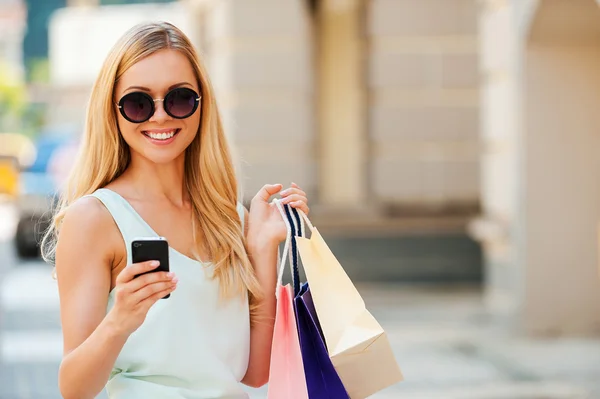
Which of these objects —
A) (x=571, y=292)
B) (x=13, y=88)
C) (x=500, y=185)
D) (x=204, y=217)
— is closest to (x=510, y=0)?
(x=500, y=185)

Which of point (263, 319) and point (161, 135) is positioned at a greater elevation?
point (161, 135)

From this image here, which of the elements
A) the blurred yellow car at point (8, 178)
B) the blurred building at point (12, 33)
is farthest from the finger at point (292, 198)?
the blurred building at point (12, 33)

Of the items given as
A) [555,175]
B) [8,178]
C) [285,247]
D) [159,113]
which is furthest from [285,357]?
[8,178]

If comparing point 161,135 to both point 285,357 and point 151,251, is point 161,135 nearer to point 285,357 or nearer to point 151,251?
point 151,251

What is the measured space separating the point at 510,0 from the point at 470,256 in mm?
4494

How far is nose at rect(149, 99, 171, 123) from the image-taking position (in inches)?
87.4

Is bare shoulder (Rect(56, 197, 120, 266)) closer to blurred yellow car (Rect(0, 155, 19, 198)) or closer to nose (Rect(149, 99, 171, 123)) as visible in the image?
nose (Rect(149, 99, 171, 123))

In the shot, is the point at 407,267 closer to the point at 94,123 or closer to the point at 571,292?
the point at 571,292

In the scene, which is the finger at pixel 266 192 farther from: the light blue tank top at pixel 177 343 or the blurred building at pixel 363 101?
the blurred building at pixel 363 101

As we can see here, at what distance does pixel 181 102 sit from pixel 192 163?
225mm

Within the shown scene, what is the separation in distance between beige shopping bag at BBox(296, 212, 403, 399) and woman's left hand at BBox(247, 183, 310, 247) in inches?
3.2

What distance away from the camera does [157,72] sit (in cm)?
223

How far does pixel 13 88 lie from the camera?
225 ft

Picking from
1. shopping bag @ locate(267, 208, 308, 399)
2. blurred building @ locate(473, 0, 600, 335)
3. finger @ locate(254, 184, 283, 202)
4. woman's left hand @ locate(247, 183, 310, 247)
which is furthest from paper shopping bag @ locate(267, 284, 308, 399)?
blurred building @ locate(473, 0, 600, 335)
